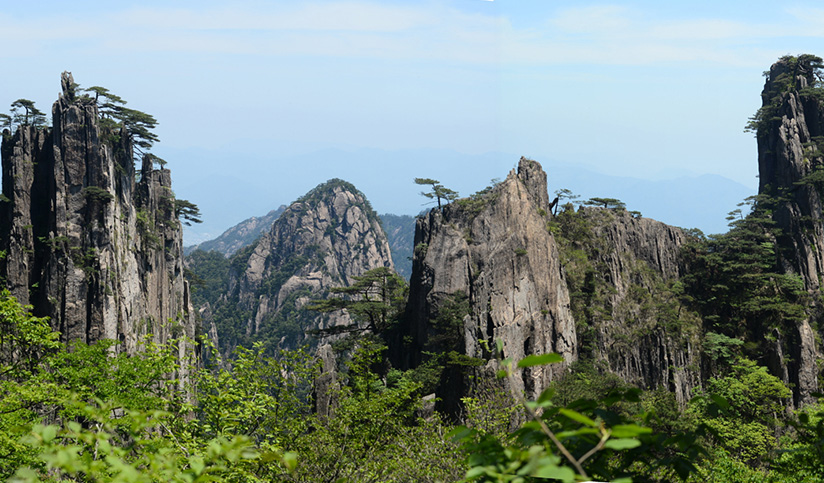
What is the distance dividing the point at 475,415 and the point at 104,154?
34947 mm

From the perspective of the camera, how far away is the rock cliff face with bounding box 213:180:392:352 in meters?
112

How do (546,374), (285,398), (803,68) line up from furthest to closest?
(803,68), (546,374), (285,398)

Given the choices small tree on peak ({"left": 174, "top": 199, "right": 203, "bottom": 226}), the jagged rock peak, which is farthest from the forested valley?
small tree on peak ({"left": 174, "top": 199, "right": 203, "bottom": 226})

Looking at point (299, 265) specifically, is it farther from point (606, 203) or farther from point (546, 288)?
point (546, 288)

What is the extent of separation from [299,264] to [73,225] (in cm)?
8304

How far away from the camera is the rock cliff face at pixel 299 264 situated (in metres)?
112

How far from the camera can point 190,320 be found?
181 feet

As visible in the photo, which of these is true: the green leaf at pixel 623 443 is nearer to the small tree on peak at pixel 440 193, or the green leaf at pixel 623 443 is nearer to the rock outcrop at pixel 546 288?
the rock outcrop at pixel 546 288

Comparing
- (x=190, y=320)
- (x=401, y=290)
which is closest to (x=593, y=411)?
(x=401, y=290)

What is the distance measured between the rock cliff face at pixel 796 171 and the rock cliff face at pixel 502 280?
16.4 m

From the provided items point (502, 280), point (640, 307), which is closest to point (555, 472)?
point (502, 280)

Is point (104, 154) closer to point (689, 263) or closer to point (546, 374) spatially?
point (546, 374)

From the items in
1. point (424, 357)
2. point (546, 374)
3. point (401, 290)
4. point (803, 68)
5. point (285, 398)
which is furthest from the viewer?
point (803, 68)

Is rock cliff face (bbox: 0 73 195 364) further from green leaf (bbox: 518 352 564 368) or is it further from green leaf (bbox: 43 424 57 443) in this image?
green leaf (bbox: 518 352 564 368)
